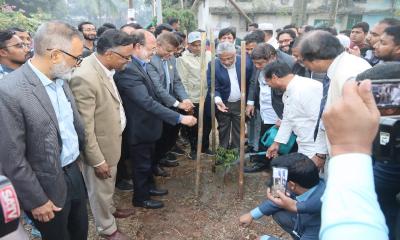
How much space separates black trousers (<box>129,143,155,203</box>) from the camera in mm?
3635

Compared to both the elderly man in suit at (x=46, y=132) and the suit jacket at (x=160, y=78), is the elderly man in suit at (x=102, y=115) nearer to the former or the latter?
the elderly man in suit at (x=46, y=132)

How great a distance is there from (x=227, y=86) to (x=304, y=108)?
1.62 metres

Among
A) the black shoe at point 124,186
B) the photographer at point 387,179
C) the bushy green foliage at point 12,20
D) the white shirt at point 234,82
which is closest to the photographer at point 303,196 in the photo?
the photographer at point 387,179

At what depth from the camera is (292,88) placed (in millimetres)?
3279

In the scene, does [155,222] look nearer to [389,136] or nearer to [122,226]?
[122,226]

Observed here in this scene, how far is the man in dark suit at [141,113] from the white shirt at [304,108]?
3.72 feet

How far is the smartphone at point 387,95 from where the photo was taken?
1079 millimetres

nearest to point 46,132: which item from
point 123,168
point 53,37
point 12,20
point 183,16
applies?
point 53,37

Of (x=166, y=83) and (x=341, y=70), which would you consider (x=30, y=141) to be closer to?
(x=341, y=70)

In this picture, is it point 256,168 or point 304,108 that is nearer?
point 304,108

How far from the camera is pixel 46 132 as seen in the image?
198cm

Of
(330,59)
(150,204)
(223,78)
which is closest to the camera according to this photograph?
(330,59)

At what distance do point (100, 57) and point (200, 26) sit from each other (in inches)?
858

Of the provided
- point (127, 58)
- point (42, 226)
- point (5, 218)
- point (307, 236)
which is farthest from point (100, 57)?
point (307, 236)
